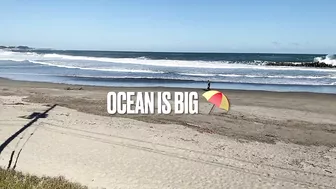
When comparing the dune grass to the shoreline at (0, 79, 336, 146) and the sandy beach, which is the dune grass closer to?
the sandy beach

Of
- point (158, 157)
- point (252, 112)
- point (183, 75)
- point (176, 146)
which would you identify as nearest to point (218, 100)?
point (252, 112)

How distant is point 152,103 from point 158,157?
8109 millimetres

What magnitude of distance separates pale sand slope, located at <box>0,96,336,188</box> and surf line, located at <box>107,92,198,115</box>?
8.42 feet

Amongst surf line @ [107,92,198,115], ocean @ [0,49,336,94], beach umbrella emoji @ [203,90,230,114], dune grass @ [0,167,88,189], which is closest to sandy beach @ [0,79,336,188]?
beach umbrella emoji @ [203,90,230,114]

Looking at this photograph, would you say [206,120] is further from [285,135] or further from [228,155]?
[228,155]

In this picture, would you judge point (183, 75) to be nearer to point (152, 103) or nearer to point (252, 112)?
point (152, 103)

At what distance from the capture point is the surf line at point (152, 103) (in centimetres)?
1548

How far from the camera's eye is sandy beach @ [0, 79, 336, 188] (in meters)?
8.08

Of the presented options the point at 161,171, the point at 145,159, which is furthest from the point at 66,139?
the point at 161,171

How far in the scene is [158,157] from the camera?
30.6 feet

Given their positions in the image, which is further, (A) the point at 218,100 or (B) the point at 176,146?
(A) the point at 218,100

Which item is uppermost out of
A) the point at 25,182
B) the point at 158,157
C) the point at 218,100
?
the point at 25,182

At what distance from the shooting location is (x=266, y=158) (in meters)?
9.55

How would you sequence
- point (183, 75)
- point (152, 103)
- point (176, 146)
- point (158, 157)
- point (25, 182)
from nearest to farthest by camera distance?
point (25, 182) < point (158, 157) < point (176, 146) < point (152, 103) < point (183, 75)
